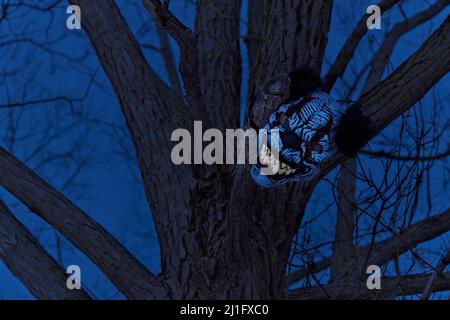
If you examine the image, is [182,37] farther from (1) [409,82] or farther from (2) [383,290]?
(2) [383,290]

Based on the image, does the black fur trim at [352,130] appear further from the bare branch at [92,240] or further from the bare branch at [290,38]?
the bare branch at [92,240]

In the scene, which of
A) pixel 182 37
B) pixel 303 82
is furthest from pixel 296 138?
pixel 182 37

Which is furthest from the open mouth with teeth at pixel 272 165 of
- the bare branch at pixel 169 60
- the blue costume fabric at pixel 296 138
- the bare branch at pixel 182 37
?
the bare branch at pixel 169 60

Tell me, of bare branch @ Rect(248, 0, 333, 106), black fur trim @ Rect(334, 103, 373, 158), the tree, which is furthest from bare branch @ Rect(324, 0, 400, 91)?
black fur trim @ Rect(334, 103, 373, 158)

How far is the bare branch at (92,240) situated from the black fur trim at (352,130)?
56.7 inches

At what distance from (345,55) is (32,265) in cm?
237

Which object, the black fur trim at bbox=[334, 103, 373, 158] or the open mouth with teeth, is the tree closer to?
the black fur trim at bbox=[334, 103, 373, 158]

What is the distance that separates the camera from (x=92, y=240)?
413 cm

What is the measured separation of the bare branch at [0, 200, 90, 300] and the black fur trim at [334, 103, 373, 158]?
5.95ft

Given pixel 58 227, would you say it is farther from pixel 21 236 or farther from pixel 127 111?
pixel 127 111

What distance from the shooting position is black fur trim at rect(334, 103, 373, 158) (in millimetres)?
3635

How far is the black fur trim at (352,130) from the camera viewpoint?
363cm
